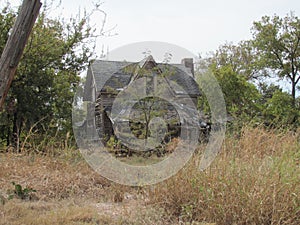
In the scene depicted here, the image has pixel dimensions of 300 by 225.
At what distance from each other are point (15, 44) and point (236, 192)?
2149 millimetres

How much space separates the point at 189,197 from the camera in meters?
2.87

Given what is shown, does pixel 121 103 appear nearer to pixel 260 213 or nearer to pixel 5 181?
pixel 5 181

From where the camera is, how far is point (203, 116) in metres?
6.20

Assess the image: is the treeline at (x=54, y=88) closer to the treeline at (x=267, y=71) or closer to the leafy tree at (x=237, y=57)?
the treeline at (x=267, y=71)

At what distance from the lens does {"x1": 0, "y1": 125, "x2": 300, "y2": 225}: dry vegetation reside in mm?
2445

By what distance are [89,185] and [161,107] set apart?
96.6 inches

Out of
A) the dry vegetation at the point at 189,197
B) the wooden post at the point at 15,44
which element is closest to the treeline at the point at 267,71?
the dry vegetation at the point at 189,197

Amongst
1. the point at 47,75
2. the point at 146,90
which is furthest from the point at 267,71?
the point at 47,75

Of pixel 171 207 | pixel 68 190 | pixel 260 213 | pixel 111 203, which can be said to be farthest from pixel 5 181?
pixel 260 213

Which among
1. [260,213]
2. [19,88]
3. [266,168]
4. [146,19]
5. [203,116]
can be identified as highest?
[146,19]

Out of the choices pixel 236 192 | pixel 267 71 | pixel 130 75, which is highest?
pixel 267 71

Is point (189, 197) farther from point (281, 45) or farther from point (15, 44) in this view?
point (281, 45)

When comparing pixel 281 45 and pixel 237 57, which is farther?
pixel 237 57

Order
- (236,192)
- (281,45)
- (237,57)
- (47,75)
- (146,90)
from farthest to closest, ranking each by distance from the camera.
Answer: (237,57), (281,45), (47,75), (146,90), (236,192)
